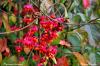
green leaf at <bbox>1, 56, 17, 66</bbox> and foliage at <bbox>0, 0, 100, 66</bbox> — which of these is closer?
foliage at <bbox>0, 0, 100, 66</bbox>

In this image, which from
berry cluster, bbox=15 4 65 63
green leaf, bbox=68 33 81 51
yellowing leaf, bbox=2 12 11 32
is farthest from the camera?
green leaf, bbox=68 33 81 51

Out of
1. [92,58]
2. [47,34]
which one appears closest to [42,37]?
[47,34]

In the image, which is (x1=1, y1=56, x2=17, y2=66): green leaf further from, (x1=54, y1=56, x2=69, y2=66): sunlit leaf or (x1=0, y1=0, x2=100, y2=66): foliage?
(x1=54, y1=56, x2=69, y2=66): sunlit leaf

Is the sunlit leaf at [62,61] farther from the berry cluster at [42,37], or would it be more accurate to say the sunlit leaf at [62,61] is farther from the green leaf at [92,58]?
the green leaf at [92,58]

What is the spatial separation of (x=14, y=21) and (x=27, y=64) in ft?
0.72

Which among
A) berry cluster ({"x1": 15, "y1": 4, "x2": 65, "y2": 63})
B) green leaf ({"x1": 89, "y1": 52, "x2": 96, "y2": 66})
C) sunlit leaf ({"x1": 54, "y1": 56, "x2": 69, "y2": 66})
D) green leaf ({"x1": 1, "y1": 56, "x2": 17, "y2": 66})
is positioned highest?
berry cluster ({"x1": 15, "y1": 4, "x2": 65, "y2": 63})

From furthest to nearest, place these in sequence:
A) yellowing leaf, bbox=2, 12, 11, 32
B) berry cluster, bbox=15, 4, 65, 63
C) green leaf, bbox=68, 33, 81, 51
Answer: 1. green leaf, bbox=68, 33, 81, 51
2. yellowing leaf, bbox=2, 12, 11, 32
3. berry cluster, bbox=15, 4, 65, 63

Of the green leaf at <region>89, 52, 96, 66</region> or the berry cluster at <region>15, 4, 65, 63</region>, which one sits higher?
the berry cluster at <region>15, 4, 65, 63</region>

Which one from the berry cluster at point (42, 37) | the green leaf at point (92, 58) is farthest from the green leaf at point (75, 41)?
the berry cluster at point (42, 37)

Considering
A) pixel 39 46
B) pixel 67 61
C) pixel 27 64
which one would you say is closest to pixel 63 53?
pixel 67 61

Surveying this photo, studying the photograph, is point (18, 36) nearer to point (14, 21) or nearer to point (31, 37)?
point (14, 21)

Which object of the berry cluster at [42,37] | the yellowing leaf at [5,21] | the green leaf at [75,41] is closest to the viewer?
the berry cluster at [42,37]

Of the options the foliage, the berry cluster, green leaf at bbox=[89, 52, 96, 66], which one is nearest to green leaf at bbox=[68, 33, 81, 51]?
the foliage

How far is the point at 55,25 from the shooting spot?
1343mm
